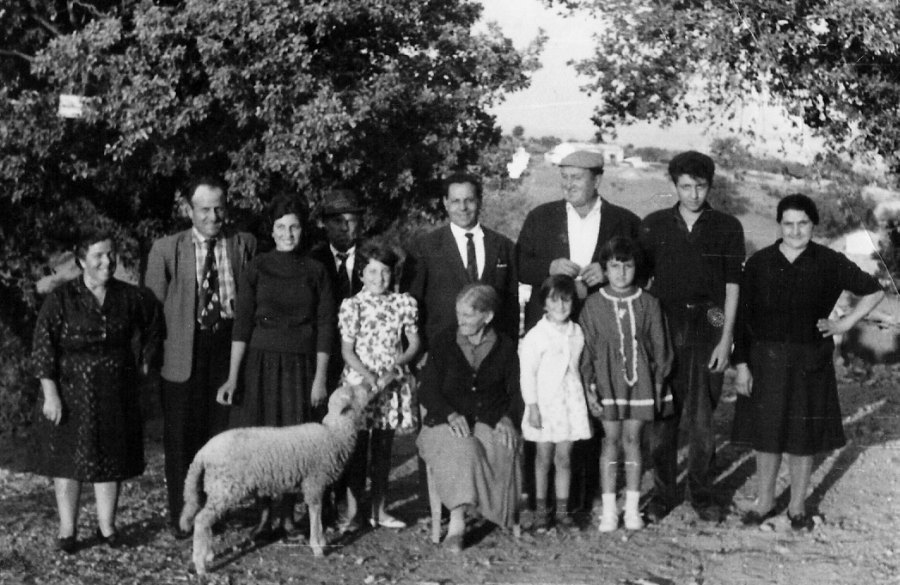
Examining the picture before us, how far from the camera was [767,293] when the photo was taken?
6465 mm

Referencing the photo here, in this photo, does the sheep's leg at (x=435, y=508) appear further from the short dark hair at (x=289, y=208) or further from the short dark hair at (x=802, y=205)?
the short dark hair at (x=802, y=205)

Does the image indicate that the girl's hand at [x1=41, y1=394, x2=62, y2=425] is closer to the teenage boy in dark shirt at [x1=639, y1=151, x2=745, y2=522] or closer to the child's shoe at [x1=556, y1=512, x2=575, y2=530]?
the child's shoe at [x1=556, y1=512, x2=575, y2=530]

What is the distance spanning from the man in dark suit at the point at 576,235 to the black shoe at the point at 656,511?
16.1 inches

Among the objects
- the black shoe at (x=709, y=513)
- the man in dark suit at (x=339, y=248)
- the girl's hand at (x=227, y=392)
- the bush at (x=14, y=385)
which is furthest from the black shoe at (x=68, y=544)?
the bush at (x=14, y=385)

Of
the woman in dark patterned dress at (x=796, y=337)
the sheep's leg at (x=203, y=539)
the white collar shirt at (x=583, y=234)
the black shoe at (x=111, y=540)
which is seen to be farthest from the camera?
the white collar shirt at (x=583, y=234)

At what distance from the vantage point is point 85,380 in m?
5.90

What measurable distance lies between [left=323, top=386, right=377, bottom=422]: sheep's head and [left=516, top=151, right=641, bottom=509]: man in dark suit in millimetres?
1250

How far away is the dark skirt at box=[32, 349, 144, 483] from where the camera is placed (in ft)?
19.2

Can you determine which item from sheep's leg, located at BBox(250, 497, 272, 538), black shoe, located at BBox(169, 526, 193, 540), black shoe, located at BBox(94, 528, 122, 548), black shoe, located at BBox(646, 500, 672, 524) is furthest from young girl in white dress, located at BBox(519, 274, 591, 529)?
black shoe, located at BBox(94, 528, 122, 548)

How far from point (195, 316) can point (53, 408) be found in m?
0.90

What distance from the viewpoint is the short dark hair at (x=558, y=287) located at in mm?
6336

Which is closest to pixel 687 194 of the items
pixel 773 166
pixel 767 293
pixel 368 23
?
pixel 767 293

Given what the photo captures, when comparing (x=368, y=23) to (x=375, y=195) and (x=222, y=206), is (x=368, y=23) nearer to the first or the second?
(x=375, y=195)

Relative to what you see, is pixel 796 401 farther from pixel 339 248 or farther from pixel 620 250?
pixel 339 248
